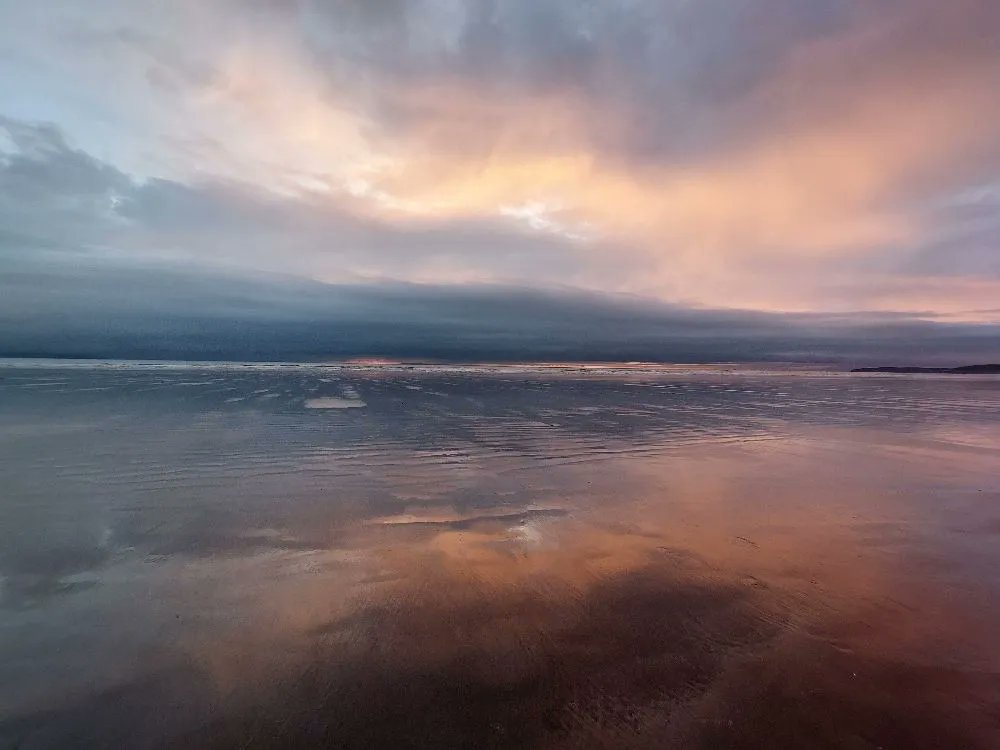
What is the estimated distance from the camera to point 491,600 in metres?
5.19

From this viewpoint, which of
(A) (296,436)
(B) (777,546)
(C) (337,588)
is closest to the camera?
(C) (337,588)

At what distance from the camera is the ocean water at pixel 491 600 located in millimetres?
3561

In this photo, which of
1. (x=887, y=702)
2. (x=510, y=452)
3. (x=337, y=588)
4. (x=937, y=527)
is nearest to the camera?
(x=887, y=702)

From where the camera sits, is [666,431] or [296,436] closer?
[296,436]

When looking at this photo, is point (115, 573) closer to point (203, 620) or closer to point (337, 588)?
point (203, 620)

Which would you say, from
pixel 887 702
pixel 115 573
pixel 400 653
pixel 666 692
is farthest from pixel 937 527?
pixel 115 573

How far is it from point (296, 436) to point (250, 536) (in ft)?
24.3

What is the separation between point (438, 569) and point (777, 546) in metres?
4.26

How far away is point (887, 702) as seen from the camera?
3.73 metres

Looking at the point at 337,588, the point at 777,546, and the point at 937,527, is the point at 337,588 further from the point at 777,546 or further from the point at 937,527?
the point at 937,527

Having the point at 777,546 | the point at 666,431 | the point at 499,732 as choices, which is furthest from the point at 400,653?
the point at 666,431

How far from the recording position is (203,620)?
4.77 m

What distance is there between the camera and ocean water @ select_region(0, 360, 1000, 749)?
356cm

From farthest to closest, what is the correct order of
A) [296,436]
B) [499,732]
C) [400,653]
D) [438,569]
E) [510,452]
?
1. [296,436]
2. [510,452]
3. [438,569]
4. [400,653]
5. [499,732]
